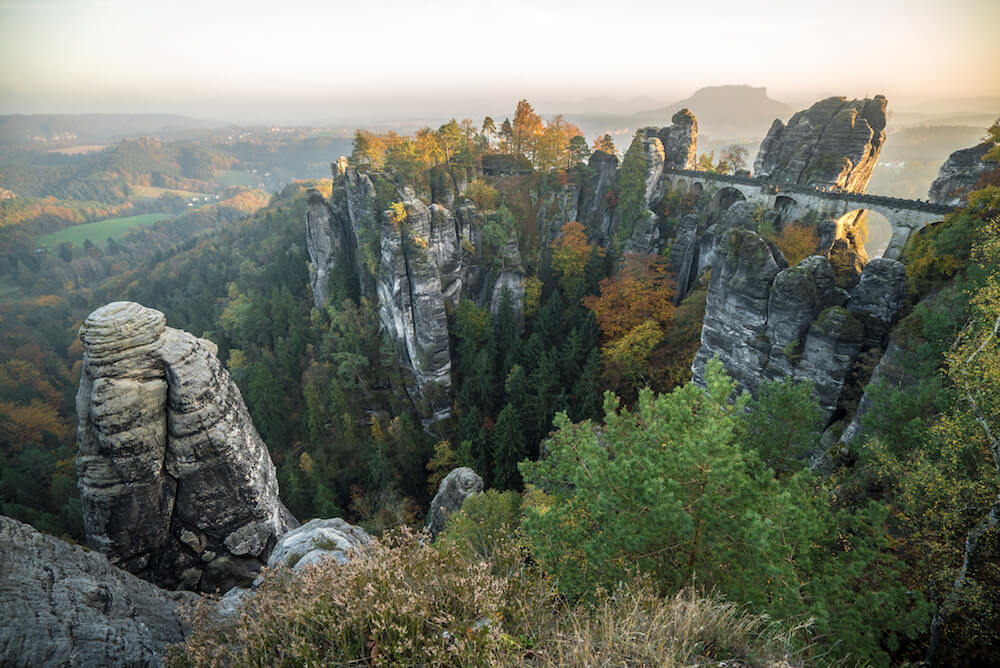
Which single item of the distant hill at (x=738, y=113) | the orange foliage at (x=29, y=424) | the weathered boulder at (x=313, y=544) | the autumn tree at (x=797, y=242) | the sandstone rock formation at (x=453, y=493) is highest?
the distant hill at (x=738, y=113)

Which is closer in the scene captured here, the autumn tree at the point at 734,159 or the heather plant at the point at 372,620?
the heather plant at the point at 372,620

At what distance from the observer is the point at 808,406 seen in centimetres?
1097

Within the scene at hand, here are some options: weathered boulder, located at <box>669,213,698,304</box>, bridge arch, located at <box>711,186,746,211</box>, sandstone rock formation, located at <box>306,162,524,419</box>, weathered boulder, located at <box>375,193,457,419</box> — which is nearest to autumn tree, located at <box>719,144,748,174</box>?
bridge arch, located at <box>711,186,746,211</box>

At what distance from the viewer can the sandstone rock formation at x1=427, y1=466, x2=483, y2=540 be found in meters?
23.9

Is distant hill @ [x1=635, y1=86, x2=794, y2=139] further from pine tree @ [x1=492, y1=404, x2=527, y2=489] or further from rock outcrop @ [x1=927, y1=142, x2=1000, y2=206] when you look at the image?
pine tree @ [x1=492, y1=404, x2=527, y2=489]

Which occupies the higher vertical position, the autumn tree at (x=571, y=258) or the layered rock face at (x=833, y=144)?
the layered rock face at (x=833, y=144)

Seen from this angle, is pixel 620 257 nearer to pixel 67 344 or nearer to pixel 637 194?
pixel 637 194

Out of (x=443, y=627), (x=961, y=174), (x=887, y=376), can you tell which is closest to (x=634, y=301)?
(x=887, y=376)

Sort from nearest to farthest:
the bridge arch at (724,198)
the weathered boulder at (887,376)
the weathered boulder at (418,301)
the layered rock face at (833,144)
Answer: the weathered boulder at (887,376) → the layered rock face at (833,144) → the weathered boulder at (418,301) → the bridge arch at (724,198)

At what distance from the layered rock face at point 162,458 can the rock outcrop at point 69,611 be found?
9.17ft

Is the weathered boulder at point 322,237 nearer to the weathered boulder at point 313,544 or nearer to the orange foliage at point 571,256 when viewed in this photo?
the orange foliage at point 571,256

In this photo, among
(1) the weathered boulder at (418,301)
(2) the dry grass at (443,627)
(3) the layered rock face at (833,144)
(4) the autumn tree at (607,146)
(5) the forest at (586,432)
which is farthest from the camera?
(4) the autumn tree at (607,146)

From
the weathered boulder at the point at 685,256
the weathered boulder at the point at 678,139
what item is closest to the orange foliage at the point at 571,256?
the weathered boulder at the point at 685,256

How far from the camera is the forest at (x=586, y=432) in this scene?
22.6 ft
